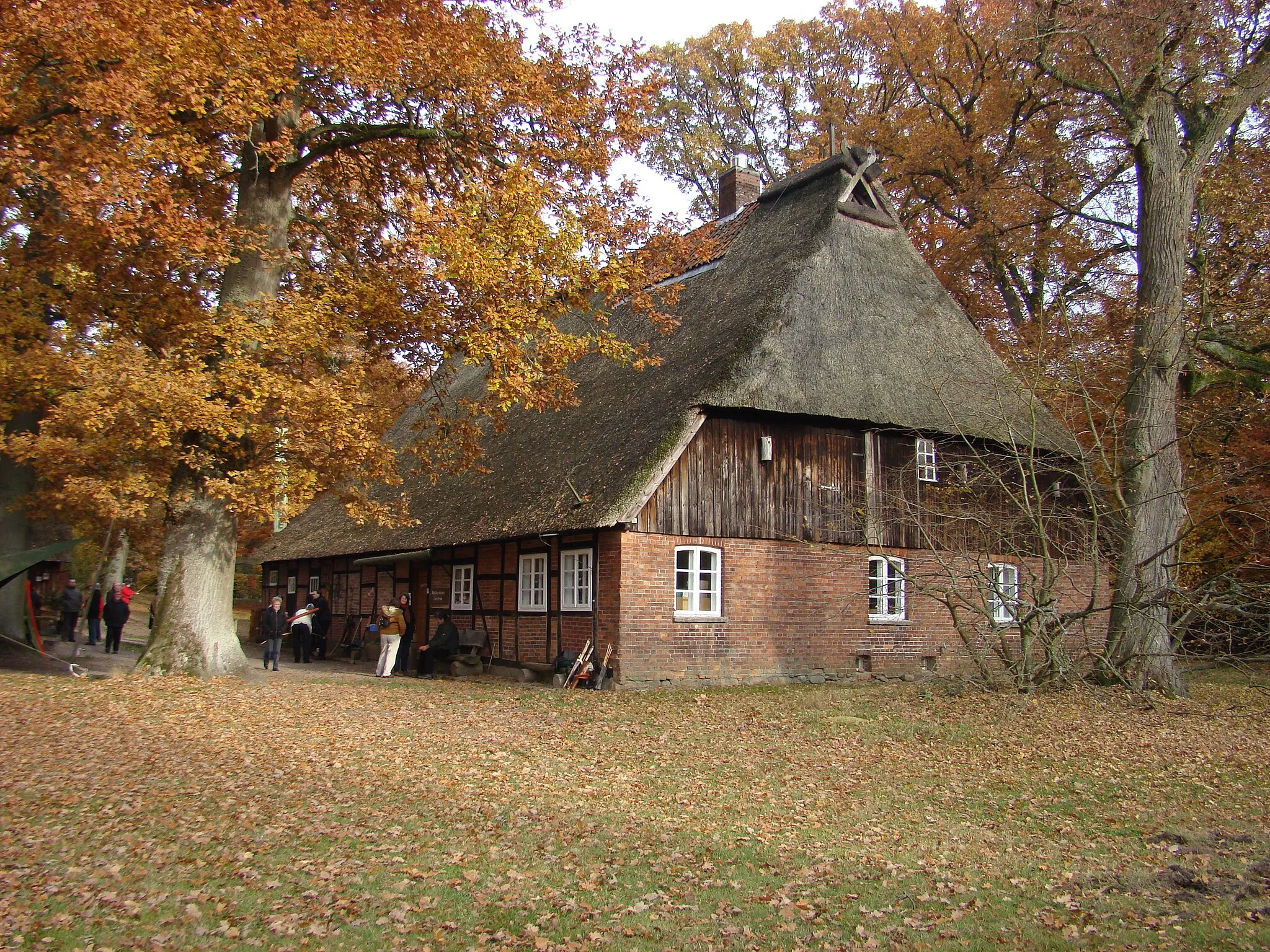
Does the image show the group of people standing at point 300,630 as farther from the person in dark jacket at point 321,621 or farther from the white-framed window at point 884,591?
the white-framed window at point 884,591

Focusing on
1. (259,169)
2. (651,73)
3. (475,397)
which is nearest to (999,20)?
(651,73)

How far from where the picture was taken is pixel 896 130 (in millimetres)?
27609

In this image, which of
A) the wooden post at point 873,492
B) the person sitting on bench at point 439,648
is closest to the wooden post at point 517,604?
the person sitting on bench at point 439,648

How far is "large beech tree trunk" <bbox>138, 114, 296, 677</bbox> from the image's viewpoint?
13484 mm

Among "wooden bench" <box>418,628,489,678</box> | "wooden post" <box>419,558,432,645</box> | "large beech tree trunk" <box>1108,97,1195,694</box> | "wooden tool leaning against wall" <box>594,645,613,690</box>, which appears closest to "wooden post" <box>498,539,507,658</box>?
"wooden bench" <box>418,628,489,678</box>

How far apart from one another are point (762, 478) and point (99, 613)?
1721 centimetres

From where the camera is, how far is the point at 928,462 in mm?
17484

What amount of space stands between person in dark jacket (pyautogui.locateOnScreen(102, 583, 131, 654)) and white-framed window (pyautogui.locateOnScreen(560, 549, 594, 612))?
993 cm

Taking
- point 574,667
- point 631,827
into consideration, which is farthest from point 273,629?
point 631,827

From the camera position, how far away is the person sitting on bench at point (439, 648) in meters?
17.7

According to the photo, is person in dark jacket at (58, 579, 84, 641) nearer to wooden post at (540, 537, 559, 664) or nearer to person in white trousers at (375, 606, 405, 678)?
person in white trousers at (375, 606, 405, 678)

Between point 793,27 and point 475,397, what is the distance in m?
16.1

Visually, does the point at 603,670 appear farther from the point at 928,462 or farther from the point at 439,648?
Answer: the point at 928,462

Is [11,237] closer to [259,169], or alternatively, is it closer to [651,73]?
[259,169]
